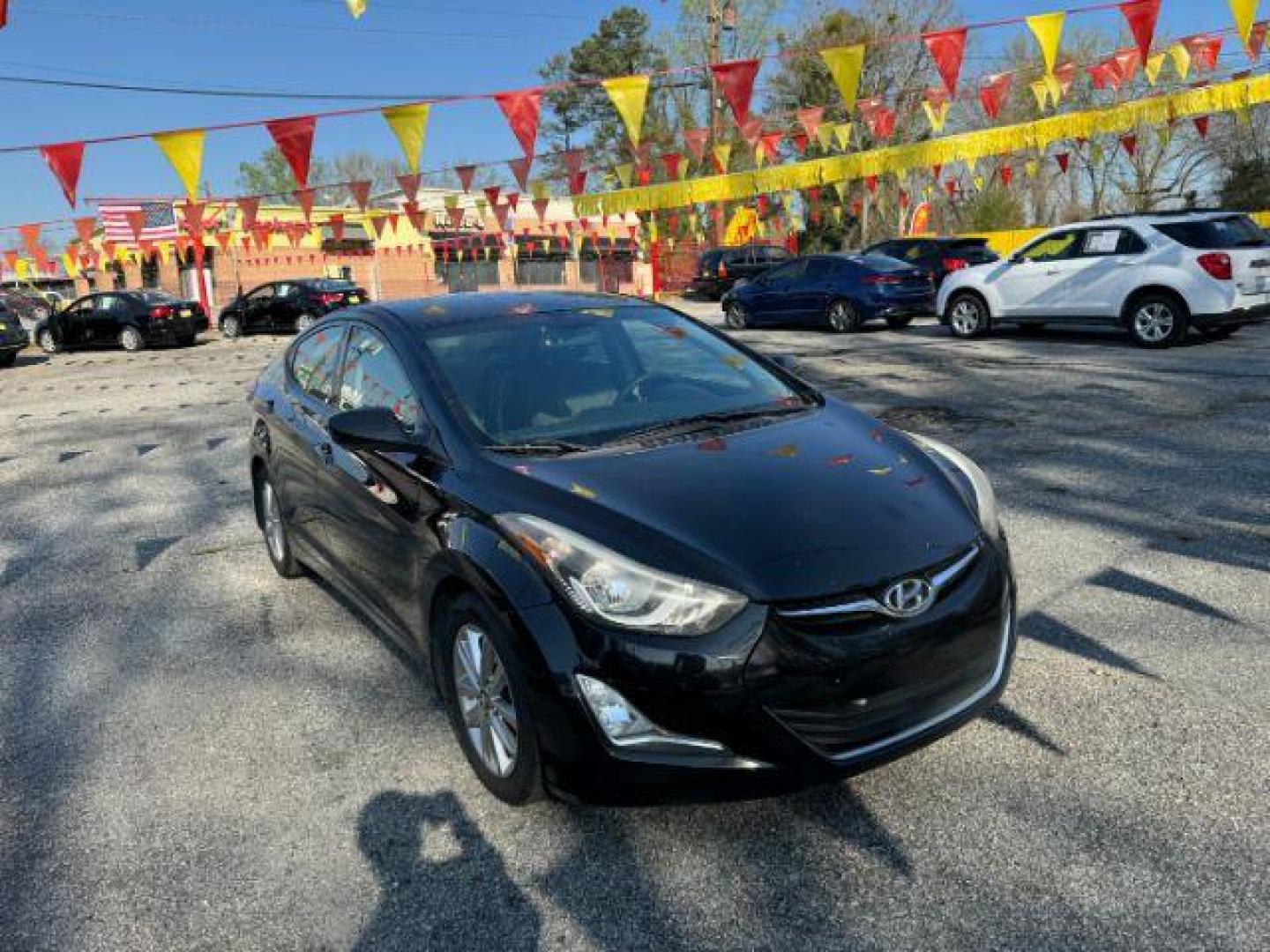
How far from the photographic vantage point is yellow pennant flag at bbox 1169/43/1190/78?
16.1 m

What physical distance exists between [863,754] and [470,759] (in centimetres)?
127

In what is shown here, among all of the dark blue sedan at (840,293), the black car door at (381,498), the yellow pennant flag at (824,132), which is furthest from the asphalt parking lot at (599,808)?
the yellow pennant flag at (824,132)

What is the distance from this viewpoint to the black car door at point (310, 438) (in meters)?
4.09

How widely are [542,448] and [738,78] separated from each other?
11536 millimetres

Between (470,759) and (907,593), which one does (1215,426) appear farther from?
(470,759)

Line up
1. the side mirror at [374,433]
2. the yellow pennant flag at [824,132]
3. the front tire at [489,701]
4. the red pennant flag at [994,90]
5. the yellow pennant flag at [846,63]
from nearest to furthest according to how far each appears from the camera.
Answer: the front tire at [489,701] < the side mirror at [374,433] < the yellow pennant flag at [846,63] < the red pennant flag at [994,90] < the yellow pennant flag at [824,132]

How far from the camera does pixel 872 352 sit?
1318 cm

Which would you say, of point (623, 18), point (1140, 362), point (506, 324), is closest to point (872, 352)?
point (1140, 362)

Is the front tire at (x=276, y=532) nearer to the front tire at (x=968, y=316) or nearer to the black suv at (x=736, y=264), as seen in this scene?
the front tire at (x=968, y=316)

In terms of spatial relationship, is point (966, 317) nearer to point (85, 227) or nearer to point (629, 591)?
point (629, 591)

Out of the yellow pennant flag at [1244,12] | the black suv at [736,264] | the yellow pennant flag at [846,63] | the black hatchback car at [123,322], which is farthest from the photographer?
the black suv at [736,264]

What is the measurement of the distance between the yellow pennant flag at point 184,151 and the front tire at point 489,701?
10950 millimetres

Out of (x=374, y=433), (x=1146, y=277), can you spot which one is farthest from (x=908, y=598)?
(x=1146, y=277)

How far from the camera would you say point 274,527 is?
512 centimetres
